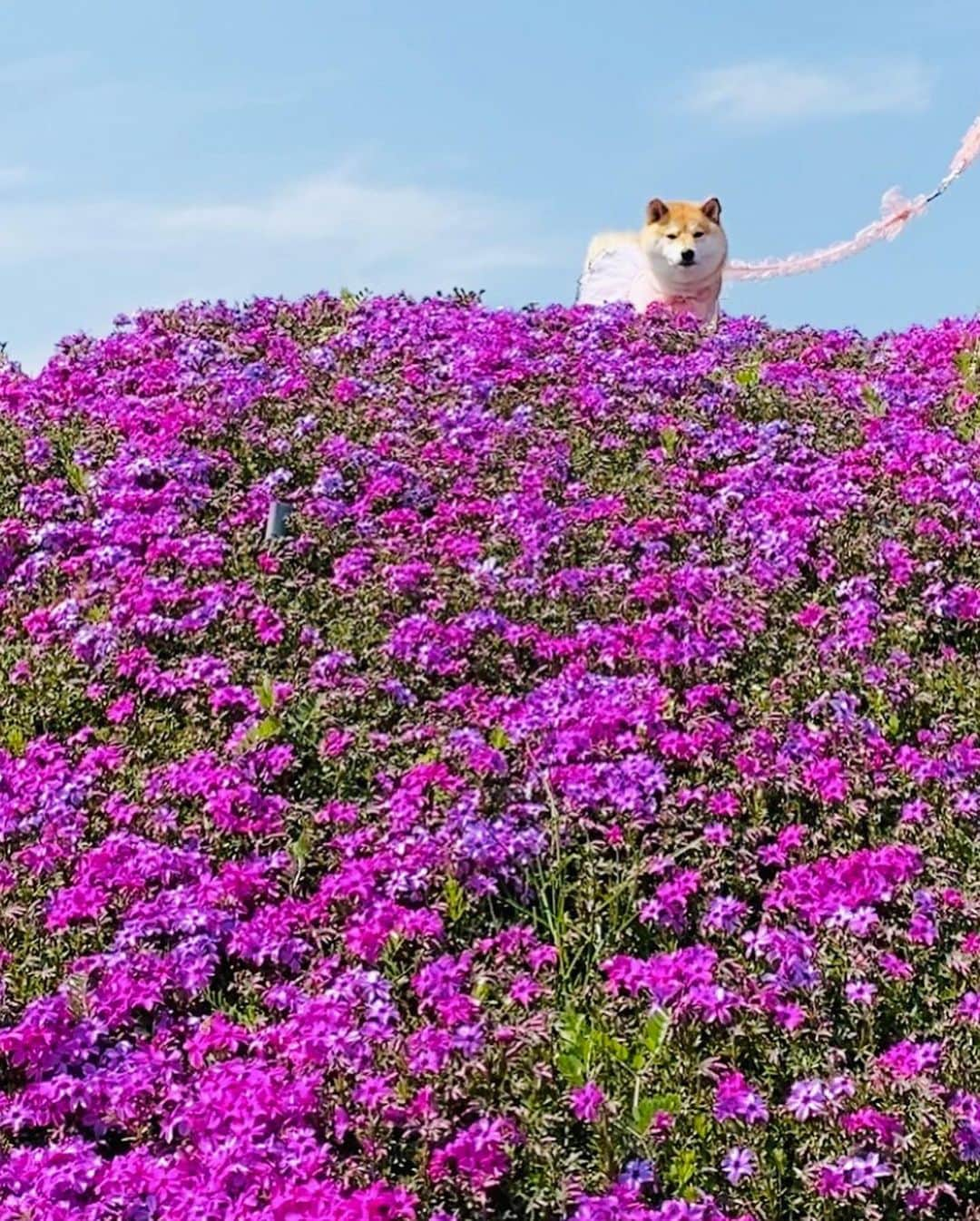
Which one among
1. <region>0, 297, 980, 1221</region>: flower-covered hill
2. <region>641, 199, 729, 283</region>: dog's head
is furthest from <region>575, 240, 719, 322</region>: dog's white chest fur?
<region>0, 297, 980, 1221</region>: flower-covered hill

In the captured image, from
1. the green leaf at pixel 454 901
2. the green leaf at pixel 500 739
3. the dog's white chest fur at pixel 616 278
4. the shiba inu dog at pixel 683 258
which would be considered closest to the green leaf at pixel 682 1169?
the green leaf at pixel 454 901

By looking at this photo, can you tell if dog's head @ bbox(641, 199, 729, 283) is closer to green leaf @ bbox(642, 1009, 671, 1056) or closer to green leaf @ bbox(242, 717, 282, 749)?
green leaf @ bbox(242, 717, 282, 749)

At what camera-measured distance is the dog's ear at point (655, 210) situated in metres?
13.3

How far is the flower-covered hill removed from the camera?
475 centimetres

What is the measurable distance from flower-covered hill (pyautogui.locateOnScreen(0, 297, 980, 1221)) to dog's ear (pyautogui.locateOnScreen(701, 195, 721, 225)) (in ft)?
9.69

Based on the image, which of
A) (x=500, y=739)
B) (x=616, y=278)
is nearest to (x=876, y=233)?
(x=616, y=278)

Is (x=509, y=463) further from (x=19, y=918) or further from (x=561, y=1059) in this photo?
(x=561, y=1059)

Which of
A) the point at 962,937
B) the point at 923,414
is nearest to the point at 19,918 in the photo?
the point at 962,937

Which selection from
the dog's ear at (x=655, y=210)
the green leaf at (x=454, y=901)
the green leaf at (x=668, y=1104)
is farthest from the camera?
the dog's ear at (x=655, y=210)

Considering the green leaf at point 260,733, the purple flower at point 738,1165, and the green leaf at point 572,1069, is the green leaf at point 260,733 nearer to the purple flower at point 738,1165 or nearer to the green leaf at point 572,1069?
the green leaf at point 572,1069

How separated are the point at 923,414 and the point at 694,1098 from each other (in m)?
6.36

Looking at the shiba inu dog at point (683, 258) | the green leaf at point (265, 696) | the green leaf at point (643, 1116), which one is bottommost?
the green leaf at point (643, 1116)

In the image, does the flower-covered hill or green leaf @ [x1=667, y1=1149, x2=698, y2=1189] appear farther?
the flower-covered hill

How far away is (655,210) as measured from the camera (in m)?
13.3
